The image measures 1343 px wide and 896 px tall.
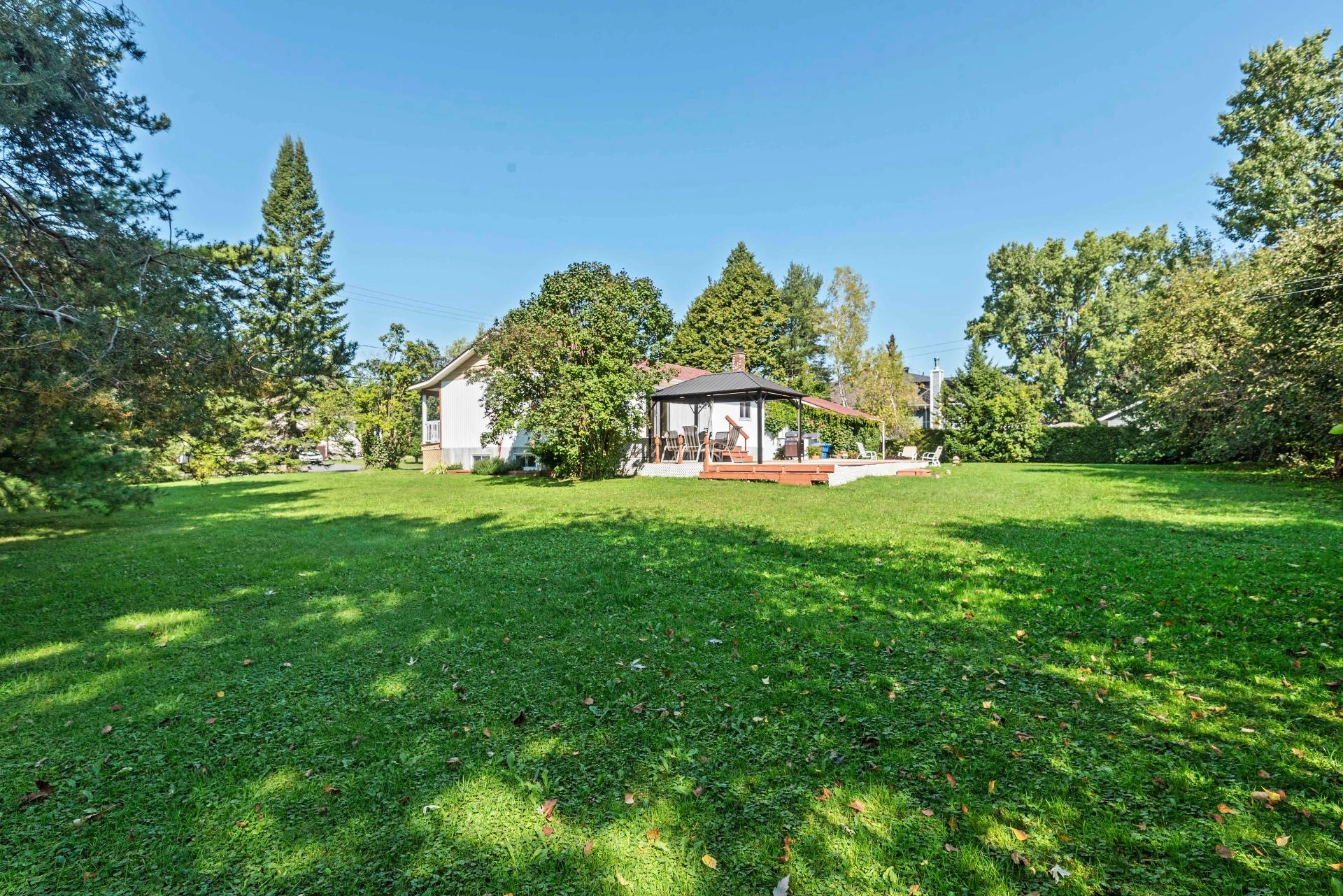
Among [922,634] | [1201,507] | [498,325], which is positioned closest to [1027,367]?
[1201,507]

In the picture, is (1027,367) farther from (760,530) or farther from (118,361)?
(118,361)

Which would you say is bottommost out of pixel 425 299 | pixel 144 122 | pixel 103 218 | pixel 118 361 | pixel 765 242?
pixel 118 361

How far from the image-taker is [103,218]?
21.2 feet

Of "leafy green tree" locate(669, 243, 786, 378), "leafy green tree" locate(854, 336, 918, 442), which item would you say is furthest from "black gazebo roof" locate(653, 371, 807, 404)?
"leafy green tree" locate(669, 243, 786, 378)

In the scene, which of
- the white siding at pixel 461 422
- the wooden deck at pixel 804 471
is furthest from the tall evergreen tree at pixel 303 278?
the wooden deck at pixel 804 471

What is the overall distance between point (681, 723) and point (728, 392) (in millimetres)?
16168

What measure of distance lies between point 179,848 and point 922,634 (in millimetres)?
4205

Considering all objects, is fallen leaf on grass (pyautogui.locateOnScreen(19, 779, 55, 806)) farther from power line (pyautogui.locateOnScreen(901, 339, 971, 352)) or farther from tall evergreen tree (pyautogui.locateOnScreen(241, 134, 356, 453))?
power line (pyautogui.locateOnScreen(901, 339, 971, 352))

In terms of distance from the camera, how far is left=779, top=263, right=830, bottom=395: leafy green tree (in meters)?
41.8

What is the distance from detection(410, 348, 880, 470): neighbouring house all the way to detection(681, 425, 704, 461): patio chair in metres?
1.41

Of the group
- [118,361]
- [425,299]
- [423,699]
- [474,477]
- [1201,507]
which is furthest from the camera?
[425,299]

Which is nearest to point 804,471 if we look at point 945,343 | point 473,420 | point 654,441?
point 654,441

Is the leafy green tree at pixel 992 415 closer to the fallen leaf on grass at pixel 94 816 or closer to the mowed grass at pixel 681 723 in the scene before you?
the mowed grass at pixel 681 723

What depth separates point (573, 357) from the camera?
1619cm
